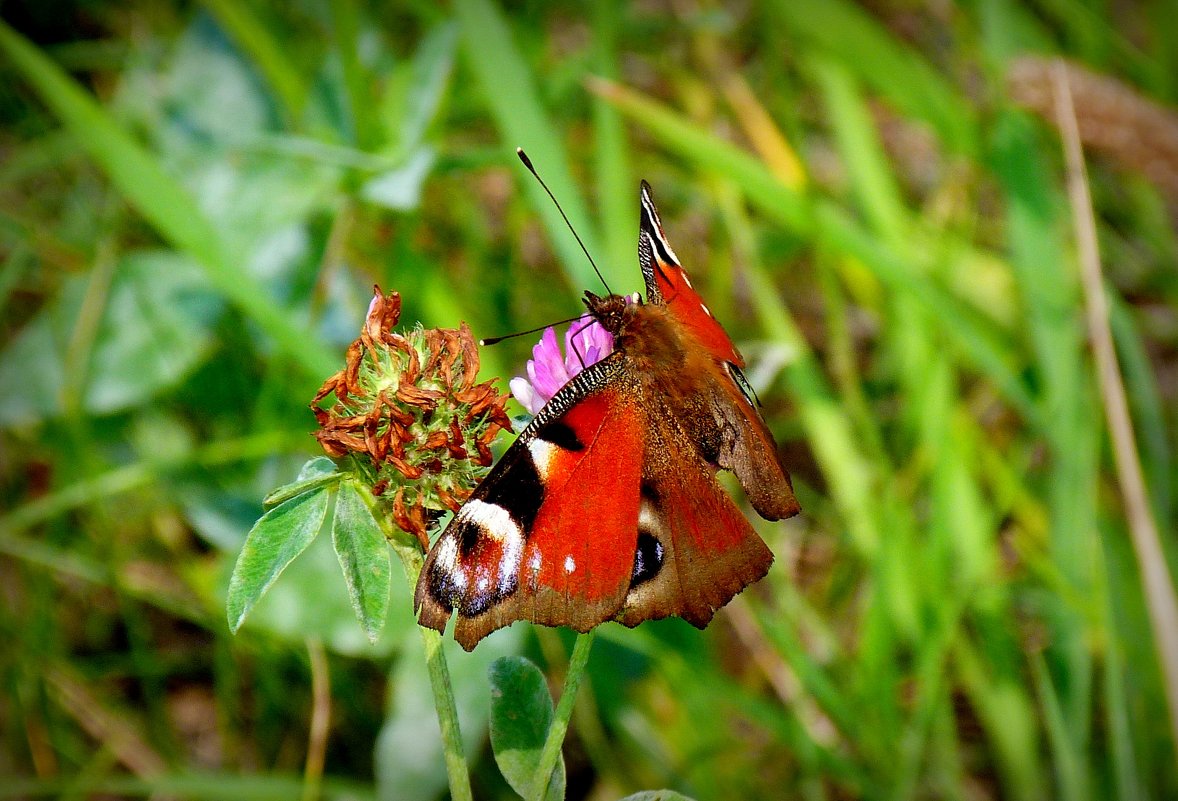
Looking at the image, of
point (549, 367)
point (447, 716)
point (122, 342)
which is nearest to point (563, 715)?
point (447, 716)

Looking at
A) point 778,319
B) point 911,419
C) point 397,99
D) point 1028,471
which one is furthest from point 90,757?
point 1028,471

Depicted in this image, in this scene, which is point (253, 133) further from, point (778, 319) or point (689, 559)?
point (689, 559)

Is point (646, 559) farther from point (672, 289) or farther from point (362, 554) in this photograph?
point (672, 289)

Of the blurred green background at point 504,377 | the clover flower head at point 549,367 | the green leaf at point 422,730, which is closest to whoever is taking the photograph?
the clover flower head at point 549,367

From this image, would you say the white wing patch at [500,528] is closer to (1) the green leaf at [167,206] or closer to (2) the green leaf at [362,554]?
(2) the green leaf at [362,554]

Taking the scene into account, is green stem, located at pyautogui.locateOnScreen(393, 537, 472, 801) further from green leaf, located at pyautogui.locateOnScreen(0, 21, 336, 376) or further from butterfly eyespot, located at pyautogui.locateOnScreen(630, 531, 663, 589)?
green leaf, located at pyautogui.locateOnScreen(0, 21, 336, 376)

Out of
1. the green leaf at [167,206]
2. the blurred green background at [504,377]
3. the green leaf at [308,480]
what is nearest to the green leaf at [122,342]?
the blurred green background at [504,377]
